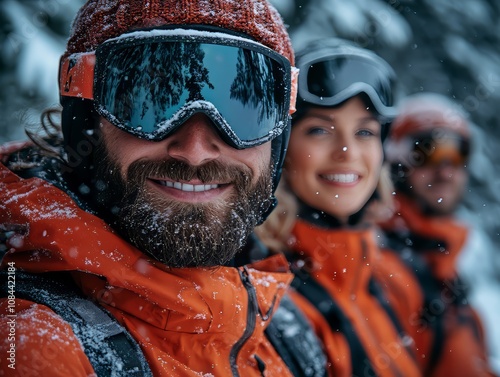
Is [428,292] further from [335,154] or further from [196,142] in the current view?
[196,142]

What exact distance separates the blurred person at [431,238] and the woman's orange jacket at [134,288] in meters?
2.85

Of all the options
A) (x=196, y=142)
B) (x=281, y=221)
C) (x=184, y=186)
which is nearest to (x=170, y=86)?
(x=196, y=142)

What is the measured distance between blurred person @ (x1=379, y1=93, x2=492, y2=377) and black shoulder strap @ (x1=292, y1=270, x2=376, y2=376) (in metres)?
1.13

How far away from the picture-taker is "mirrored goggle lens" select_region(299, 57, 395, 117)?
3.19 metres

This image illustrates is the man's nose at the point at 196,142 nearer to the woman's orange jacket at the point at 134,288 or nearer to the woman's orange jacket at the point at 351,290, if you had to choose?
the woman's orange jacket at the point at 134,288

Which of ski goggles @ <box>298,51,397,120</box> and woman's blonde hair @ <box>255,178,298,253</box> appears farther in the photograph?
woman's blonde hair @ <box>255,178,298,253</box>

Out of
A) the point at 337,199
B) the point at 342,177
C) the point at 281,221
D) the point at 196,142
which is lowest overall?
the point at 281,221

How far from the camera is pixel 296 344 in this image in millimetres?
2242

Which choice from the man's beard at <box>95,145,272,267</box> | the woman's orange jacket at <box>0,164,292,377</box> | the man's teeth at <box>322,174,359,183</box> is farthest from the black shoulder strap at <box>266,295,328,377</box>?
the man's teeth at <box>322,174,359,183</box>

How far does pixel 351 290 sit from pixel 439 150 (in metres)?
2.14

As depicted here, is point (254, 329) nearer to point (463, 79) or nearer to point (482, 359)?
point (482, 359)

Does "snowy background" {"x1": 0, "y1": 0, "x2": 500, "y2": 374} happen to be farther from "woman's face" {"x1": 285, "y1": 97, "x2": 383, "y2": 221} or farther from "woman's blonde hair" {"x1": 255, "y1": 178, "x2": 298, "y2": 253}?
"woman's face" {"x1": 285, "y1": 97, "x2": 383, "y2": 221}

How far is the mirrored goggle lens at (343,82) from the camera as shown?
319 cm

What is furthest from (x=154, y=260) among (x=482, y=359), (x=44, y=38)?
(x=44, y=38)
